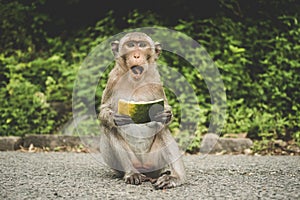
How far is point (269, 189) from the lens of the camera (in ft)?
12.8

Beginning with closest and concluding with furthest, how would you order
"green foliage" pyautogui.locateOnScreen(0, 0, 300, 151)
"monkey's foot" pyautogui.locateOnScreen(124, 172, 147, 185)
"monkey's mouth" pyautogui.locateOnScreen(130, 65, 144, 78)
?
"monkey's foot" pyautogui.locateOnScreen(124, 172, 147, 185)
"monkey's mouth" pyautogui.locateOnScreen(130, 65, 144, 78)
"green foliage" pyautogui.locateOnScreen(0, 0, 300, 151)

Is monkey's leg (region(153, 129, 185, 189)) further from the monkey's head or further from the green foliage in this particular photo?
the green foliage

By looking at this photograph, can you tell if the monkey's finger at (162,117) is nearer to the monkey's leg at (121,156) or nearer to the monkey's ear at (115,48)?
the monkey's leg at (121,156)

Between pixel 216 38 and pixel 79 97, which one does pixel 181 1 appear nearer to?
pixel 216 38

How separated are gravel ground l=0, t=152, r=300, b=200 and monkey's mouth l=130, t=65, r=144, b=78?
951 millimetres

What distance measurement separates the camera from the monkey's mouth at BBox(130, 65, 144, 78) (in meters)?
4.08

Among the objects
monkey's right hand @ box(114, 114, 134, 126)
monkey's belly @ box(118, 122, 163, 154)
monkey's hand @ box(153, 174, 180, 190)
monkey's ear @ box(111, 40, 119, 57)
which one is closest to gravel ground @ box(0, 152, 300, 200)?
monkey's hand @ box(153, 174, 180, 190)

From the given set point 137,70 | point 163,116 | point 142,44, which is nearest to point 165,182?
point 163,116

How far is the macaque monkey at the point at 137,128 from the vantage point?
13.2 ft

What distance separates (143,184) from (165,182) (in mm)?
255

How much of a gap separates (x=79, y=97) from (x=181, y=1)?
2.75m

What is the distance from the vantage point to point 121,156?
4.03 metres

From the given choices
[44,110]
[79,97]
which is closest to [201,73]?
[79,97]

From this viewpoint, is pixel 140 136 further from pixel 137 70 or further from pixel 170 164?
pixel 137 70
